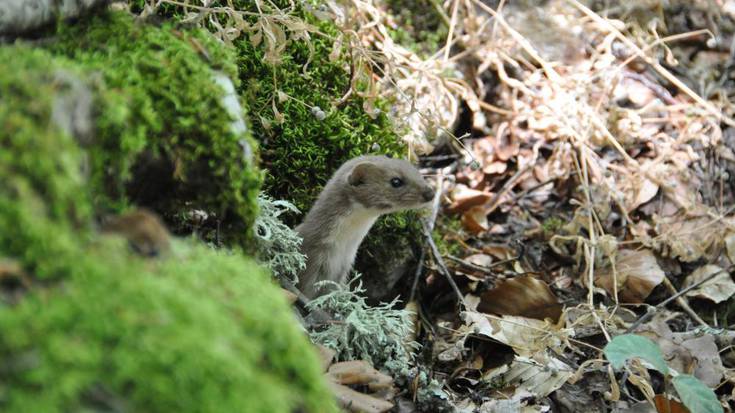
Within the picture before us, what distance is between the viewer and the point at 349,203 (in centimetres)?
470

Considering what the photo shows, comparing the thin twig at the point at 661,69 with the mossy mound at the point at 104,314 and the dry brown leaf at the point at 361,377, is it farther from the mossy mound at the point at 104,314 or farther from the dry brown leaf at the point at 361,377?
the mossy mound at the point at 104,314

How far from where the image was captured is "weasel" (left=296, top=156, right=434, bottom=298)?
4.64 m

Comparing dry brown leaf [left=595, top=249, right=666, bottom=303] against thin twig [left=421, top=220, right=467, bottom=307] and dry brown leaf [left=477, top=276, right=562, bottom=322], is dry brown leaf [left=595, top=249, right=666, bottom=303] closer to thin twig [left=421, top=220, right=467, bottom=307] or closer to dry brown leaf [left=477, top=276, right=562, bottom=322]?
dry brown leaf [left=477, top=276, right=562, bottom=322]

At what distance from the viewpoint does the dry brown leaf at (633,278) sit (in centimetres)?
512

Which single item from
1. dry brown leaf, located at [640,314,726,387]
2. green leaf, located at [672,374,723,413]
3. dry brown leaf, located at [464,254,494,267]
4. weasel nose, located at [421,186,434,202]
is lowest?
dry brown leaf, located at [464,254,494,267]

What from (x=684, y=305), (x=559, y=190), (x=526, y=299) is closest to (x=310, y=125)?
(x=526, y=299)

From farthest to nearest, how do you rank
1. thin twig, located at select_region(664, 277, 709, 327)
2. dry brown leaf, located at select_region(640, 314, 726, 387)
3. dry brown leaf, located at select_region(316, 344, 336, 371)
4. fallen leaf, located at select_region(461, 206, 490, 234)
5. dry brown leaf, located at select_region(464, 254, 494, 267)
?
fallen leaf, located at select_region(461, 206, 490, 234), dry brown leaf, located at select_region(464, 254, 494, 267), thin twig, located at select_region(664, 277, 709, 327), dry brown leaf, located at select_region(640, 314, 726, 387), dry brown leaf, located at select_region(316, 344, 336, 371)

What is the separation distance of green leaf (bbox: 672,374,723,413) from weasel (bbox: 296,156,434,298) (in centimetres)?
190

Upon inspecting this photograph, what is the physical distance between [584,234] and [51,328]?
4808mm

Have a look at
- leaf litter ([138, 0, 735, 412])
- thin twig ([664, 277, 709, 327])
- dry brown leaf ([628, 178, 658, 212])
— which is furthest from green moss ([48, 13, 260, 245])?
dry brown leaf ([628, 178, 658, 212])

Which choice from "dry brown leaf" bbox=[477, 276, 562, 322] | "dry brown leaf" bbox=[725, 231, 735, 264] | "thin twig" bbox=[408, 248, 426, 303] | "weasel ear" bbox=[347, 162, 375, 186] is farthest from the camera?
"dry brown leaf" bbox=[725, 231, 735, 264]

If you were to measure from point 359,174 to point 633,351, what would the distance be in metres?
2.01

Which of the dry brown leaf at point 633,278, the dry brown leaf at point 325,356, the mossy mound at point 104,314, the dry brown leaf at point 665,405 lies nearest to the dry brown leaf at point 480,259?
the dry brown leaf at point 633,278

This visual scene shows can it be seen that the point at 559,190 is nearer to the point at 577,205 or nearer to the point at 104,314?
the point at 577,205
